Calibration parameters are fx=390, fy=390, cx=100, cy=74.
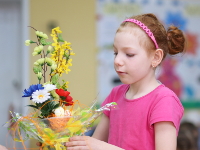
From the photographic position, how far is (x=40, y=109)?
5.68 feet

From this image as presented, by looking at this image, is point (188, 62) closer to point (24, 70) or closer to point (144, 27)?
point (24, 70)

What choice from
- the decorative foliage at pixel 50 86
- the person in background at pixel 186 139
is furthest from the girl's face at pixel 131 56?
the person in background at pixel 186 139

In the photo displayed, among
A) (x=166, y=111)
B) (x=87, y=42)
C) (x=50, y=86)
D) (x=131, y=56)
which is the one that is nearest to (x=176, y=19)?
(x=87, y=42)

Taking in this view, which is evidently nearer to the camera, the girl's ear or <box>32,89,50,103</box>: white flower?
<box>32,89,50,103</box>: white flower

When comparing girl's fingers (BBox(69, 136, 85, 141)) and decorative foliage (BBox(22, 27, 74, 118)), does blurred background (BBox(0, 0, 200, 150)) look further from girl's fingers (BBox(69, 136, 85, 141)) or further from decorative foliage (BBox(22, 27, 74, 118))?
girl's fingers (BBox(69, 136, 85, 141))

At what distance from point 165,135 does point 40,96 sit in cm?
57

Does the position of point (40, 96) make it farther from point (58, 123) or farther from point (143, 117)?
point (143, 117)

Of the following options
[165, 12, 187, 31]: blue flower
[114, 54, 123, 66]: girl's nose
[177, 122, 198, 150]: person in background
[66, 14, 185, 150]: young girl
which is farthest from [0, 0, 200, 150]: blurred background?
[114, 54, 123, 66]: girl's nose

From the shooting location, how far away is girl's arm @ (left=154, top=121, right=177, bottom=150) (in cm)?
171

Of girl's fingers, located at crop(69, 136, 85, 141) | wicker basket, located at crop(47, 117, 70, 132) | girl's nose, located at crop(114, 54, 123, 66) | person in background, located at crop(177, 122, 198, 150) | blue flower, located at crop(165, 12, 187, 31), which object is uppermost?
blue flower, located at crop(165, 12, 187, 31)

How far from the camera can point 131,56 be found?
183 centimetres

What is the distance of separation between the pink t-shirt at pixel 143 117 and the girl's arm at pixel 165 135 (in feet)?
0.08

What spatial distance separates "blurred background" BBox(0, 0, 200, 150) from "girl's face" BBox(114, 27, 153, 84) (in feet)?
10.6

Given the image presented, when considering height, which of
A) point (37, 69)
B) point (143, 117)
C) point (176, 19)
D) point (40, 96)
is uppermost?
point (176, 19)
